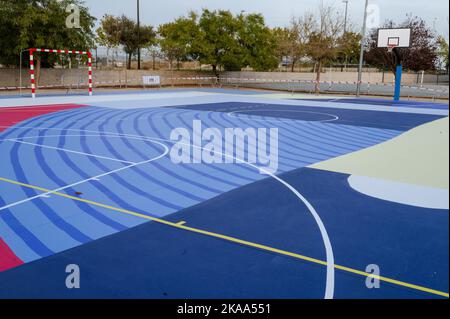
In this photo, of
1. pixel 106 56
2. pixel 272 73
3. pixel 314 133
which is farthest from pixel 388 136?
pixel 106 56

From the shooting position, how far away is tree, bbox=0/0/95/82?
28.2 meters

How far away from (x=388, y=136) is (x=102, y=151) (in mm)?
8502

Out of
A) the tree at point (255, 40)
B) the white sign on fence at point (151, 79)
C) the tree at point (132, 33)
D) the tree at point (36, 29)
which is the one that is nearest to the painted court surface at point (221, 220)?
the tree at point (36, 29)

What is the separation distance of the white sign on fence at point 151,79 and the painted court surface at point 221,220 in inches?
940

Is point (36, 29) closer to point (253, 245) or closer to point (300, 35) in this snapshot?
point (300, 35)

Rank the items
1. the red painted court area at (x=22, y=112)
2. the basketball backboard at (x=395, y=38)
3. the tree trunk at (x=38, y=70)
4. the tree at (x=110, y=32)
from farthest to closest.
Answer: the tree at (x=110, y=32)
the tree trunk at (x=38, y=70)
the basketball backboard at (x=395, y=38)
the red painted court area at (x=22, y=112)

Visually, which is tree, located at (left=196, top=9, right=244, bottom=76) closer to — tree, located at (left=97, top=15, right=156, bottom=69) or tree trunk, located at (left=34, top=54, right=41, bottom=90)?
tree, located at (left=97, top=15, right=156, bottom=69)

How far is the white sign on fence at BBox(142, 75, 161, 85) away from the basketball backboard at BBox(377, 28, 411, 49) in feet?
58.3

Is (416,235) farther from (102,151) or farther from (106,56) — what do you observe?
(106,56)

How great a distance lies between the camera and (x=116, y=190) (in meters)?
7.62

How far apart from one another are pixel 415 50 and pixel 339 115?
22.9 m

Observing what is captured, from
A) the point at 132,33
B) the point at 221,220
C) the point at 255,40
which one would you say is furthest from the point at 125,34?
the point at 221,220

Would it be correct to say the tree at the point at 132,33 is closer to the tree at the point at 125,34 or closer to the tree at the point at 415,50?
the tree at the point at 125,34

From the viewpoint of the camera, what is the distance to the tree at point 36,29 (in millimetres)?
28234
